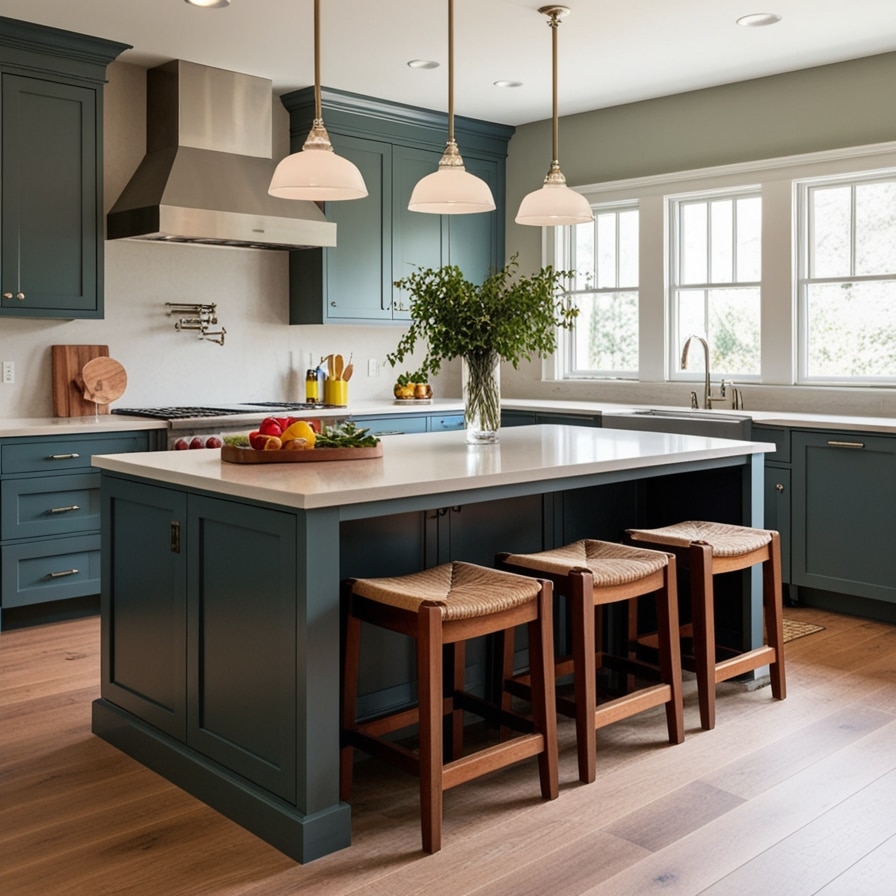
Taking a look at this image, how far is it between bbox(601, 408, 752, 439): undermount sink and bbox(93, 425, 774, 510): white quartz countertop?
1.10 meters

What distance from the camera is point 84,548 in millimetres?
4617

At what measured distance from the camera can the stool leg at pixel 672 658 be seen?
3.07 meters

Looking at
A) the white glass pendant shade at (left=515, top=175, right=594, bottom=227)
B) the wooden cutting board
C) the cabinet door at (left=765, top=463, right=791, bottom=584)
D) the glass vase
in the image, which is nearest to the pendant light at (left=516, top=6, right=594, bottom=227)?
the white glass pendant shade at (left=515, top=175, right=594, bottom=227)

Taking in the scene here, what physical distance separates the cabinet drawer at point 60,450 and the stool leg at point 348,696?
2335mm

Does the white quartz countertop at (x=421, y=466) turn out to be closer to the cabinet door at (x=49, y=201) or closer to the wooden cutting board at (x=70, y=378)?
the cabinet door at (x=49, y=201)

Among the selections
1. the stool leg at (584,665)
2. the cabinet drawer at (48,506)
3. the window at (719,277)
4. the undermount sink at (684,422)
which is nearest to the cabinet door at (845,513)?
the undermount sink at (684,422)

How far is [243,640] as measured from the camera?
2.59 m

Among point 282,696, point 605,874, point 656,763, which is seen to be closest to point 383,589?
point 282,696

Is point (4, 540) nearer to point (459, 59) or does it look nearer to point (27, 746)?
point (27, 746)

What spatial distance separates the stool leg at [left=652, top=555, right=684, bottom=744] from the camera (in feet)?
10.1

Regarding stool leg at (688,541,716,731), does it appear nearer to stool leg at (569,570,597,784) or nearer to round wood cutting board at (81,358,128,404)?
stool leg at (569,570,597,784)

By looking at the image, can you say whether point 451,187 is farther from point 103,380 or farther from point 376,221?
point 376,221

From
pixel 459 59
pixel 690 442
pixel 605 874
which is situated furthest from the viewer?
pixel 459 59

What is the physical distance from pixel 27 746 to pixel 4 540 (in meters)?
1.54
